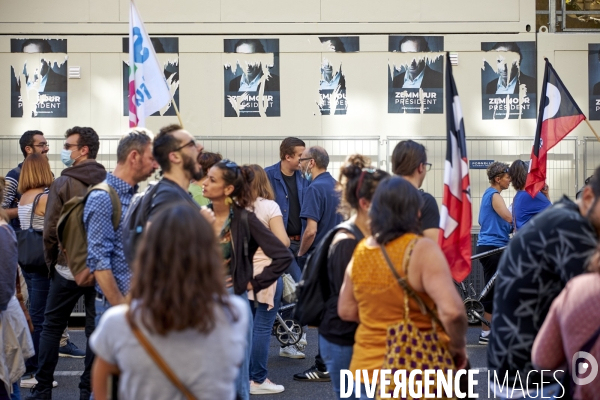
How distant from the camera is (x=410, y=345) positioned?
3723 millimetres

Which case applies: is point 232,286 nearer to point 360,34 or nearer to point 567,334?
point 567,334

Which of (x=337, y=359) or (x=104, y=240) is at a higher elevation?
(x=104, y=240)

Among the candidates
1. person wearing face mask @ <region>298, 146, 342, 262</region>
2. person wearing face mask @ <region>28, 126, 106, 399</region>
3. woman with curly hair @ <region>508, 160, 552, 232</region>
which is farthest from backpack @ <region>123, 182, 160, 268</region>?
woman with curly hair @ <region>508, 160, 552, 232</region>

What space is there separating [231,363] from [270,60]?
28.1 feet

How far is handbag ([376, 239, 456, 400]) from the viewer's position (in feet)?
12.2

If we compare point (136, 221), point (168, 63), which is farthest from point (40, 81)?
point (136, 221)

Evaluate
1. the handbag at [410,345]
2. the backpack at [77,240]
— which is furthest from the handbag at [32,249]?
the handbag at [410,345]

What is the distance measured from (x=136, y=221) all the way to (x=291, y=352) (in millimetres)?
4221

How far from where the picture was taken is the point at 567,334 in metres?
2.88

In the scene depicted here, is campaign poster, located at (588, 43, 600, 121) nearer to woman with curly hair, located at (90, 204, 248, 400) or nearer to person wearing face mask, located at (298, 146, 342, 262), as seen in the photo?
person wearing face mask, located at (298, 146, 342, 262)

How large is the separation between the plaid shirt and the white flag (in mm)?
1404

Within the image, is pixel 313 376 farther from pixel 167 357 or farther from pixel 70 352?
pixel 167 357

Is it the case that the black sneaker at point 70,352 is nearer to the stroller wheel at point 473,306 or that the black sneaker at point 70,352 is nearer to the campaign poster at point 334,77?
the stroller wheel at point 473,306

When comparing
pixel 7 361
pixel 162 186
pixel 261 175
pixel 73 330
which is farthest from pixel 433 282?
pixel 73 330
